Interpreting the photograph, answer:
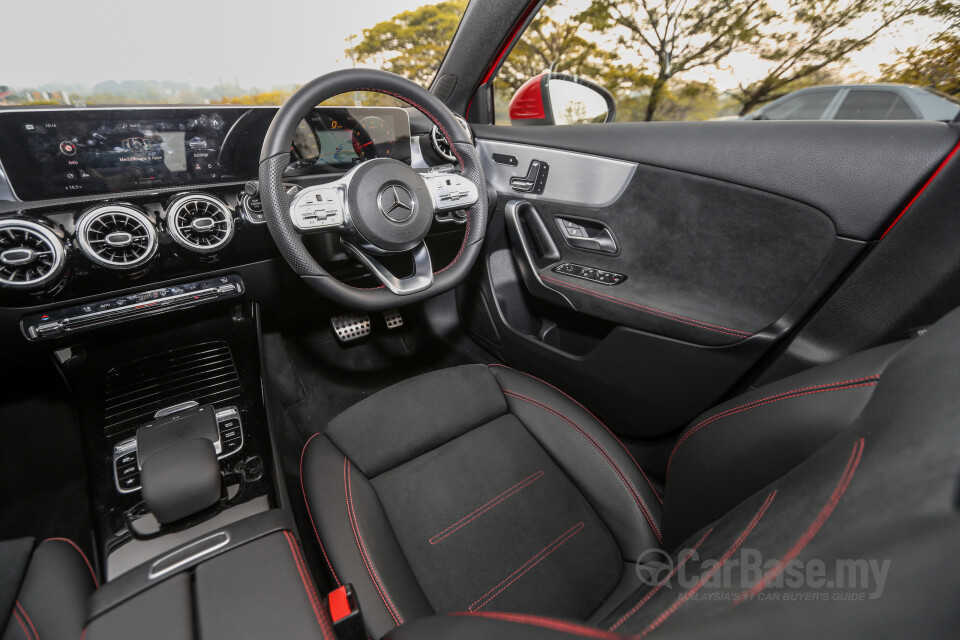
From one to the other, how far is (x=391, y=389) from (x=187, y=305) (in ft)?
2.19

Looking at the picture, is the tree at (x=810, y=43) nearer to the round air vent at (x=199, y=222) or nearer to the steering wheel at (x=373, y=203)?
the steering wheel at (x=373, y=203)

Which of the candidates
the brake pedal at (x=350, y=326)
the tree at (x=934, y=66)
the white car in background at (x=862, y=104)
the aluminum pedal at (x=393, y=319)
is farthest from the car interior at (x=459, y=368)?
the aluminum pedal at (x=393, y=319)

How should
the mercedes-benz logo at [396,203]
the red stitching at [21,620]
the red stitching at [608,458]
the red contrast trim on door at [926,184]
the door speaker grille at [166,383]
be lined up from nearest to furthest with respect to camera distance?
the red stitching at [21,620], the red contrast trim on door at [926,184], the red stitching at [608,458], the mercedes-benz logo at [396,203], the door speaker grille at [166,383]

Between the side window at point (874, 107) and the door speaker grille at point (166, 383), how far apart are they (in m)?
1.78

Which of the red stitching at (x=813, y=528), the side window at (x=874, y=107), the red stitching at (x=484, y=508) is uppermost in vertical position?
the side window at (x=874, y=107)

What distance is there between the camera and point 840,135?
1007 mm

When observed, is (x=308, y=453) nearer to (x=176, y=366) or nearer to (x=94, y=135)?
(x=176, y=366)

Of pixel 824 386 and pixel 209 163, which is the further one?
pixel 209 163

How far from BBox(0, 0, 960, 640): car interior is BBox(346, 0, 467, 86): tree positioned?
77mm

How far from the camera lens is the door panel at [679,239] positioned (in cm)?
100

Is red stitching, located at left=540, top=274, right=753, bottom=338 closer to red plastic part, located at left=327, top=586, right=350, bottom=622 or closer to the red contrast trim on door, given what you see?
the red contrast trim on door

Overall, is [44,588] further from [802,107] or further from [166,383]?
[802,107]

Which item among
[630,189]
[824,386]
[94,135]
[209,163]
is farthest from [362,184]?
[824,386]

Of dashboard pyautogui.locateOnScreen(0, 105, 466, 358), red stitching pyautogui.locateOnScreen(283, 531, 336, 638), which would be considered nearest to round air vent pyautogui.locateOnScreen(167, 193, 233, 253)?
dashboard pyautogui.locateOnScreen(0, 105, 466, 358)
